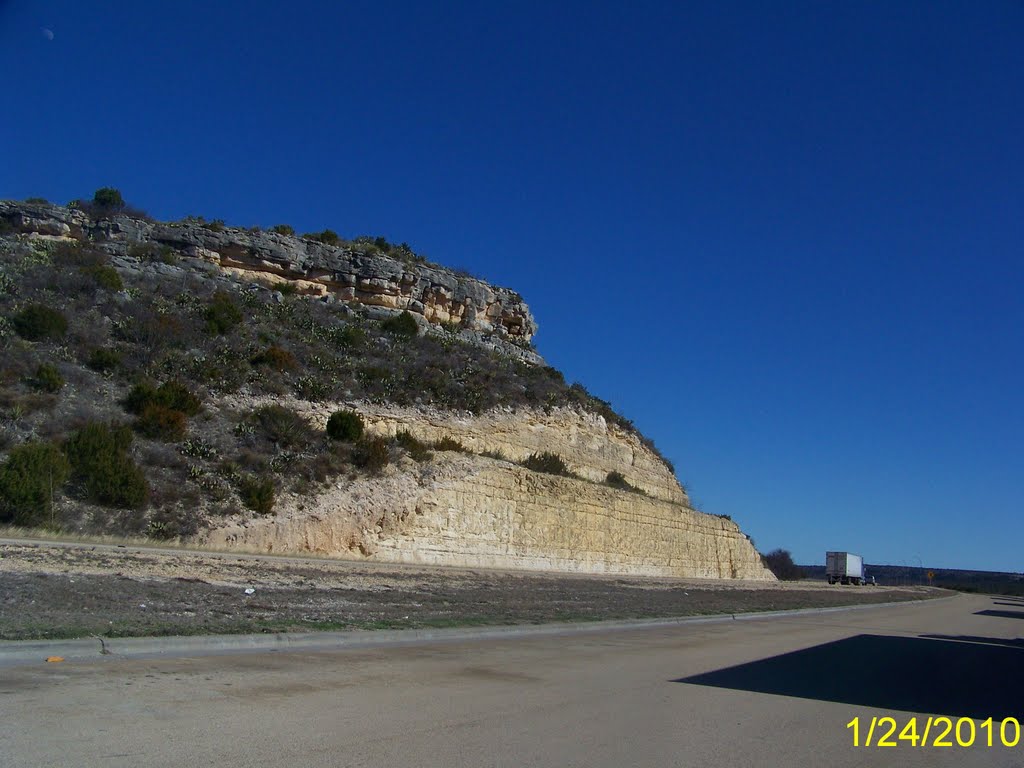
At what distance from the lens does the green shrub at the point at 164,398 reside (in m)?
27.4

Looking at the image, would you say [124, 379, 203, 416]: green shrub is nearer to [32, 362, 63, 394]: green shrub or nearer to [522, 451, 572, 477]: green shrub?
[32, 362, 63, 394]: green shrub

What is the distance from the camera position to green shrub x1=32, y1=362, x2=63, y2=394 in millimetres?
26266

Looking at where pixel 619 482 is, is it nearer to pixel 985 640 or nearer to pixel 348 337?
pixel 348 337

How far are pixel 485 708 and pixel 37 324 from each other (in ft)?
91.0

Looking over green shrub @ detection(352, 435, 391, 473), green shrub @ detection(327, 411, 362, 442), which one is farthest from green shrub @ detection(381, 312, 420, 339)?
green shrub @ detection(352, 435, 391, 473)

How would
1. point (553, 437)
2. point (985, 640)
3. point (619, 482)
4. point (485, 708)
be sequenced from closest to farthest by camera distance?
point (485, 708), point (985, 640), point (553, 437), point (619, 482)

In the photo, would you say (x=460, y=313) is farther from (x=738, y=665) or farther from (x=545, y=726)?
(x=545, y=726)

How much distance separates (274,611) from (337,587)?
456cm

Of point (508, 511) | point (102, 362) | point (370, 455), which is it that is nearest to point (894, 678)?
point (370, 455)

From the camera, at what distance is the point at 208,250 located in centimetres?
4362

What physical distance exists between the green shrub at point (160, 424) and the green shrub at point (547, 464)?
16.4 metres

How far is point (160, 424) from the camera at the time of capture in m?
26.7

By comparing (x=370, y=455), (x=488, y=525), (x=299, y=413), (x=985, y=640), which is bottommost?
(x=985, y=640)

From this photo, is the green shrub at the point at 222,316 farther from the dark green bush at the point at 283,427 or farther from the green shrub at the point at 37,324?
the dark green bush at the point at 283,427
